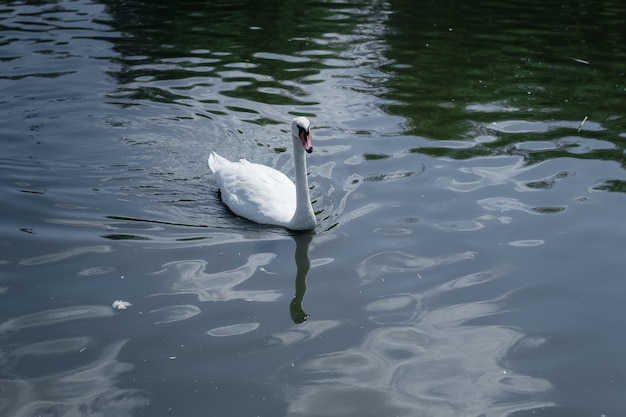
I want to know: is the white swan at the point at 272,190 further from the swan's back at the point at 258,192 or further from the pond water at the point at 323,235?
the pond water at the point at 323,235

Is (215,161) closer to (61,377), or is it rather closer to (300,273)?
(300,273)

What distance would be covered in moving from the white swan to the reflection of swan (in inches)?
5.7

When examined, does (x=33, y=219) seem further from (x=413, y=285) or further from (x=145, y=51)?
(x=145, y=51)

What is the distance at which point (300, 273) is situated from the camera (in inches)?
322

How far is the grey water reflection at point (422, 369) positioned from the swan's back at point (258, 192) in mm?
2073

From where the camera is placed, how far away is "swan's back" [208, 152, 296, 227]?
927 centimetres

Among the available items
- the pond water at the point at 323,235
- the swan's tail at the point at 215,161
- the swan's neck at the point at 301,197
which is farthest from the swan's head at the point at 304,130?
the swan's tail at the point at 215,161

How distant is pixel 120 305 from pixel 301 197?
2362 millimetres

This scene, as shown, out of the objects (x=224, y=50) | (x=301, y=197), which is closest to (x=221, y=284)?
(x=301, y=197)

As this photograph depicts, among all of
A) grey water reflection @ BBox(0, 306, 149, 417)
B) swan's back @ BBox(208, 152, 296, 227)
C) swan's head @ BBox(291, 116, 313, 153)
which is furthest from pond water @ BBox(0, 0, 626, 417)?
swan's head @ BBox(291, 116, 313, 153)

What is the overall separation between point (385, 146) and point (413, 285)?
3.86m

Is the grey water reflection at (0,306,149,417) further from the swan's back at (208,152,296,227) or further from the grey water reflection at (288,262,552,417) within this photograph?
the swan's back at (208,152,296,227)

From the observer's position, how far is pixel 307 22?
18.9 m

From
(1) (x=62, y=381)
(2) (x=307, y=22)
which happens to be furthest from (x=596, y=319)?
(2) (x=307, y=22)
